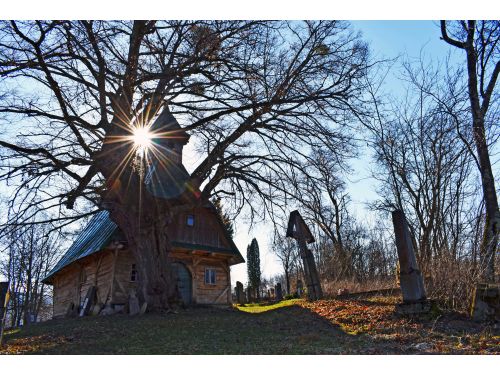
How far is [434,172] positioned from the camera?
1416cm

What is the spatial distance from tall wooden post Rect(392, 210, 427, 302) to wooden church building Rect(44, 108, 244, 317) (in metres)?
8.22

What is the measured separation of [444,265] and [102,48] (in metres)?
10.9

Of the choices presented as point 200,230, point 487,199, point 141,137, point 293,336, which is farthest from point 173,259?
point 487,199

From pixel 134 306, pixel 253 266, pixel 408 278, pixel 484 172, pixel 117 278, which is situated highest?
pixel 253 266

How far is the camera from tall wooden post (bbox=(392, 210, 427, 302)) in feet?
31.9

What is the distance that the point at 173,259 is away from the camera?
2078cm

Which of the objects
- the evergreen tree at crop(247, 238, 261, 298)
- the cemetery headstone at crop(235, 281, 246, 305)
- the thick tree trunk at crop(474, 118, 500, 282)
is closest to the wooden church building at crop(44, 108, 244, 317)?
the cemetery headstone at crop(235, 281, 246, 305)

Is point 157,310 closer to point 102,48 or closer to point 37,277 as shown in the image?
point 102,48

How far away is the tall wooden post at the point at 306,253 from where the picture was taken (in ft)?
52.9

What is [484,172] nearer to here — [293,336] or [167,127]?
[293,336]

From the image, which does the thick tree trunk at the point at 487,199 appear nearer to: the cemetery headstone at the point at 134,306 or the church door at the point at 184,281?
the cemetery headstone at the point at 134,306

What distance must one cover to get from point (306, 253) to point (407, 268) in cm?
695

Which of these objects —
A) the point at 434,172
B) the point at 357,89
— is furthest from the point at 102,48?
the point at 434,172
